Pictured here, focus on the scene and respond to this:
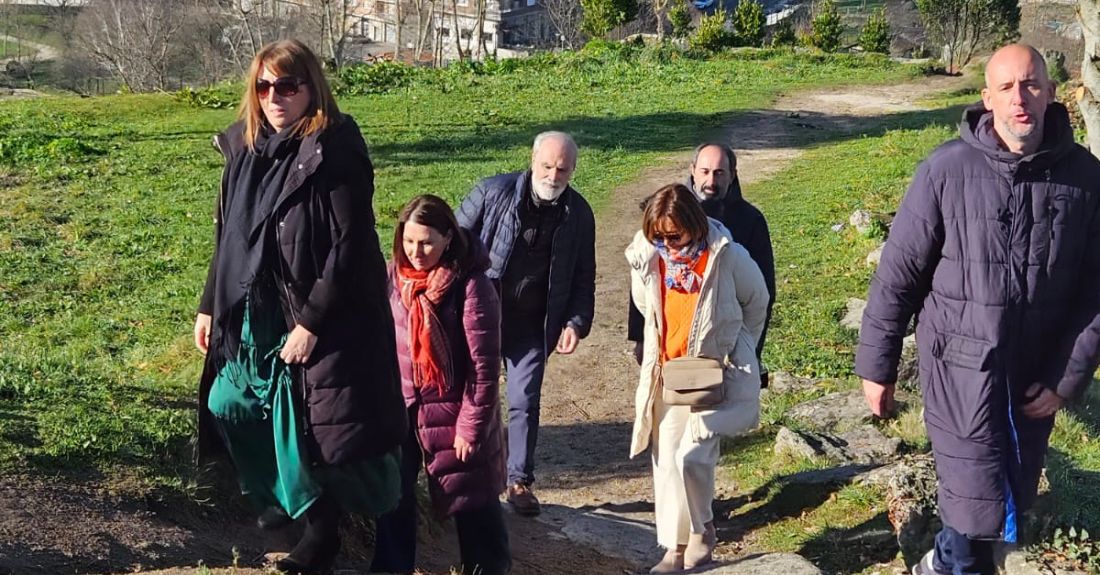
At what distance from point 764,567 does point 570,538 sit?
158cm

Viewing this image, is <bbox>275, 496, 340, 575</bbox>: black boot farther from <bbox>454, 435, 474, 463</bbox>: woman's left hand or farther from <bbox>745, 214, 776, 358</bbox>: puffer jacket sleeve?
<bbox>745, 214, 776, 358</bbox>: puffer jacket sleeve

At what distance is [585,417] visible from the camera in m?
8.15

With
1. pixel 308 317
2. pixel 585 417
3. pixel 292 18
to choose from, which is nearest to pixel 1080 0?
pixel 585 417

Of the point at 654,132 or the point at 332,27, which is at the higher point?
Answer: the point at 332,27

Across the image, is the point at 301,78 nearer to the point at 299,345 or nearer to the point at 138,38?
the point at 299,345

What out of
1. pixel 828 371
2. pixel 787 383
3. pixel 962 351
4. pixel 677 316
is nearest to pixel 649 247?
pixel 677 316

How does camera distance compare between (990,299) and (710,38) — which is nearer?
(990,299)

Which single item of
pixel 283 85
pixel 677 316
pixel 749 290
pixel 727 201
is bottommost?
pixel 677 316

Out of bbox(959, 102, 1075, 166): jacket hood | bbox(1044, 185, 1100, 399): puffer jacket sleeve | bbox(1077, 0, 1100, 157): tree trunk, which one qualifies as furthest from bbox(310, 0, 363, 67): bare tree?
bbox(1044, 185, 1100, 399): puffer jacket sleeve

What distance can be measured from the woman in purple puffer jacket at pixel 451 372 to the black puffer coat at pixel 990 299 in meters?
1.35

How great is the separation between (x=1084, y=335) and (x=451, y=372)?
2125mm

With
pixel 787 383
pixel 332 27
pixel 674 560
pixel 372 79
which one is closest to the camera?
pixel 674 560

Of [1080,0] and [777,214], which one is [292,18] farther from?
[1080,0]

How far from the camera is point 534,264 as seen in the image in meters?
5.95
